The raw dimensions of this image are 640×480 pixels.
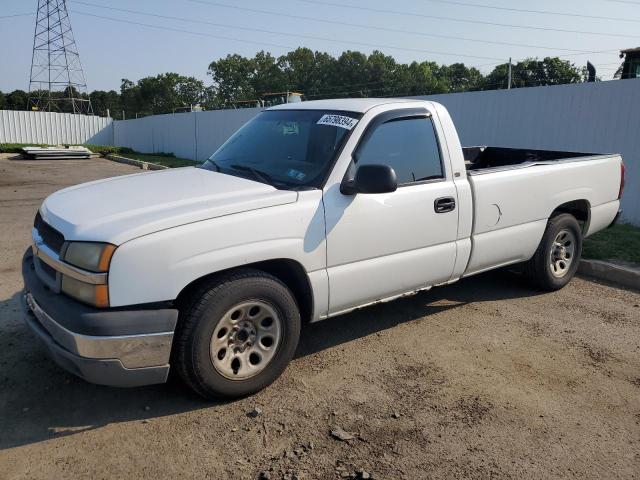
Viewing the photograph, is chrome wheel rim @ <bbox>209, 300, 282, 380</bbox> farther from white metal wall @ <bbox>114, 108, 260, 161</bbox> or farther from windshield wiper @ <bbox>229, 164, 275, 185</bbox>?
white metal wall @ <bbox>114, 108, 260, 161</bbox>

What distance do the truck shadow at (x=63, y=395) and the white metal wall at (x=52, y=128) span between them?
32.2 meters

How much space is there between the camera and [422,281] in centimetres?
435

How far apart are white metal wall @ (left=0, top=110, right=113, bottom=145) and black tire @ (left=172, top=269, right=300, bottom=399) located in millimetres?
34168

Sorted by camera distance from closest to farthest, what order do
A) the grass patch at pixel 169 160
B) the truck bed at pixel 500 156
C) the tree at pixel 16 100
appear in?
the truck bed at pixel 500 156 < the grass patch at pixel 169 160 < the tree at pixel 16 100

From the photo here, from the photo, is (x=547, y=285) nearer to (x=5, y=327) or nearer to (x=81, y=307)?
(x=81, y=307)

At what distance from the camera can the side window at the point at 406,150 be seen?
407cm

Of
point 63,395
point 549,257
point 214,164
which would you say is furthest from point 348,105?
point 63,395

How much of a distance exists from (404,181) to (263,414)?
2009 millimetres

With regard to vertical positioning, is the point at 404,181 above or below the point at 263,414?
above

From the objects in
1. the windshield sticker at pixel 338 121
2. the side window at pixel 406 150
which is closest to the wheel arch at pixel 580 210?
A: the side window at pixel 406 150

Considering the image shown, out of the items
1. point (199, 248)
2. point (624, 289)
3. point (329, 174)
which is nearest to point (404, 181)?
point (329, 174)

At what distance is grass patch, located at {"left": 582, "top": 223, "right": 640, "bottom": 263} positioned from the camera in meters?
6.55

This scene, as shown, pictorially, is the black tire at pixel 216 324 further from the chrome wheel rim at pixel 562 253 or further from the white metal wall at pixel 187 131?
the white metal wall at pixel 187 131

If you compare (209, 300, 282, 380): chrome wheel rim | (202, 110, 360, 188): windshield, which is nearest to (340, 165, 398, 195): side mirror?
(202, 110, 360, 188): windshield
